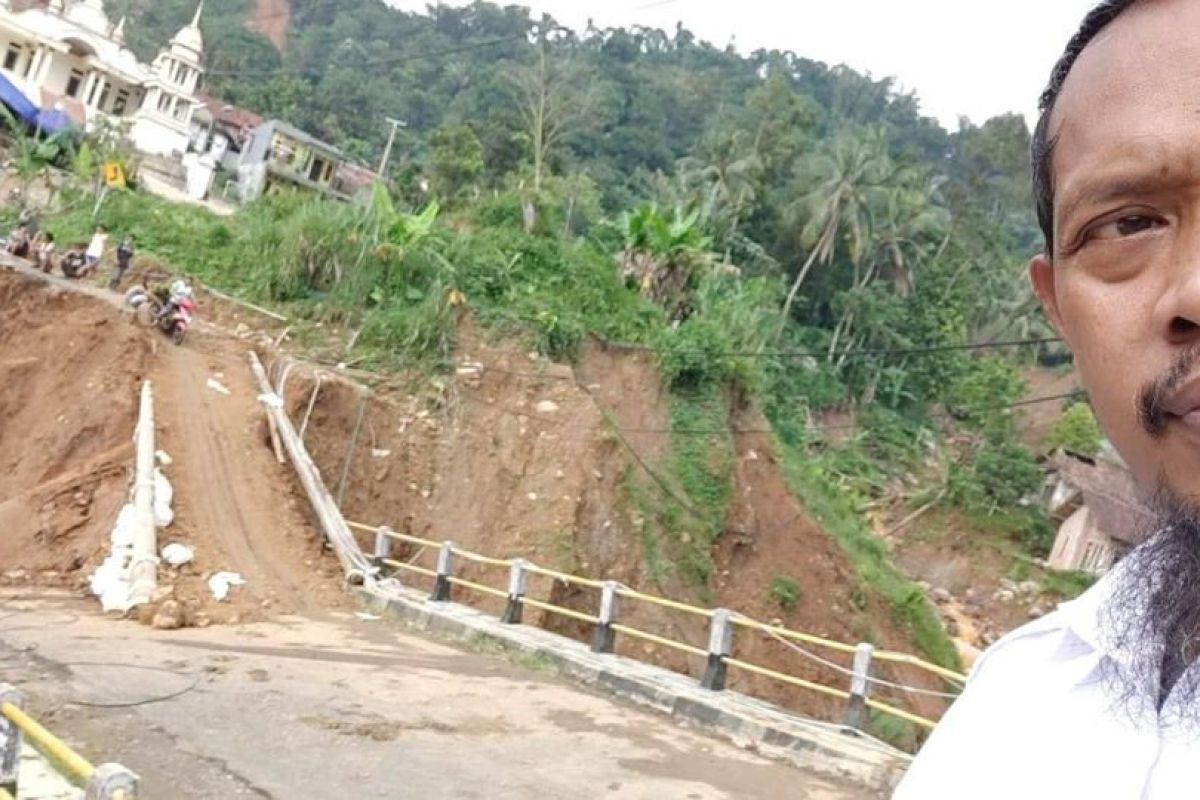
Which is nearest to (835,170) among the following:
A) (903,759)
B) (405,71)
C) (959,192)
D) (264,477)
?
(959,192)

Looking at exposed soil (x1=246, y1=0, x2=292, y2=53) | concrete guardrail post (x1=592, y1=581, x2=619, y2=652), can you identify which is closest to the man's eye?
concrete guardrail post (x1=592, y1=581, x2=619, y2=652)

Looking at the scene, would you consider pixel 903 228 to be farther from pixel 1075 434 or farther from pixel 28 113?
pixel 28 113

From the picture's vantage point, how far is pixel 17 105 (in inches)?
1220

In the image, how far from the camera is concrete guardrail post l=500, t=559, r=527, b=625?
10.3 metres

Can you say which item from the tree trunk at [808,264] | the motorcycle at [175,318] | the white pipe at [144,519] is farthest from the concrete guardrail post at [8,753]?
the tree trunk at [808,264]

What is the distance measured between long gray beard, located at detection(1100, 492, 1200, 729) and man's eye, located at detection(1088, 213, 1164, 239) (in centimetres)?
27

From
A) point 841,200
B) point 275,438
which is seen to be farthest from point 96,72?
point 275,438

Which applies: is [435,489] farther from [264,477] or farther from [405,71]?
[405,71]

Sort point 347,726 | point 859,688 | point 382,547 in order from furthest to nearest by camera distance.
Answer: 1. point 382,547
2. point 859,688
3. point 347,726

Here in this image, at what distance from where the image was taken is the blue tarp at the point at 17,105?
30859 millimetres

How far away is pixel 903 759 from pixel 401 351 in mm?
11727

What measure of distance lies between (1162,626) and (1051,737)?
177mm

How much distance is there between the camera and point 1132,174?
1102mm

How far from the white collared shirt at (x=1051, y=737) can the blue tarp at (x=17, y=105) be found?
34890mm
